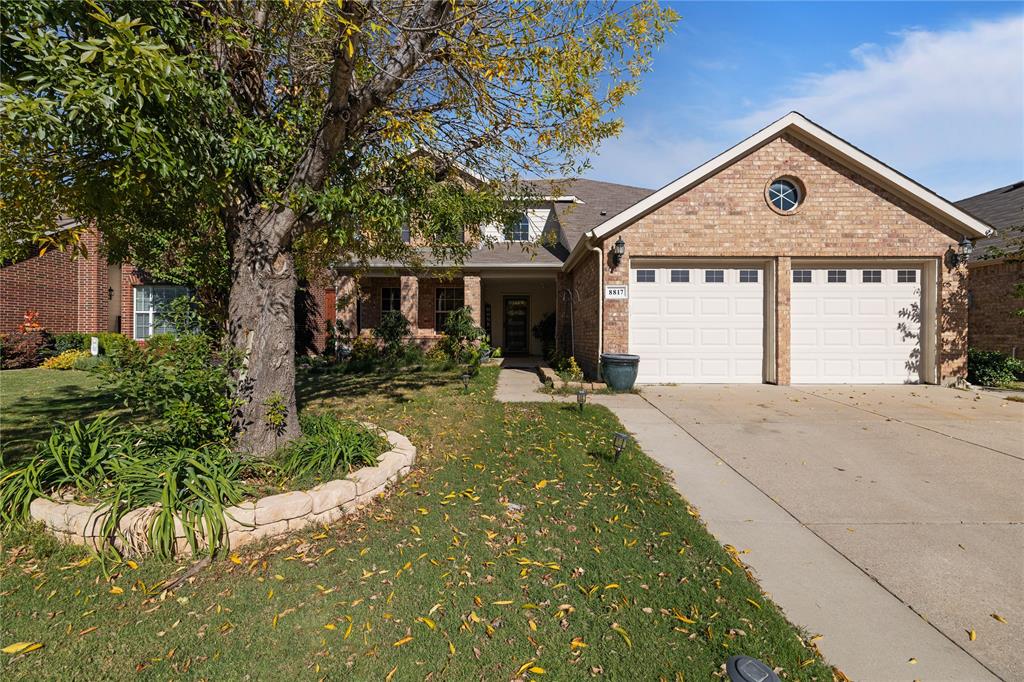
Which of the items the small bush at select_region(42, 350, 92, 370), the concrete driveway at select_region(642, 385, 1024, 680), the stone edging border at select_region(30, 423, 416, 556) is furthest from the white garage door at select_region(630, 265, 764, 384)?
the small bush at select_region(42, 350, 92, 370)

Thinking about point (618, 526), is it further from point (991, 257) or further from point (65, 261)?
point (65, 261)

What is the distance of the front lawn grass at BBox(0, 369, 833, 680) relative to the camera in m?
2.11

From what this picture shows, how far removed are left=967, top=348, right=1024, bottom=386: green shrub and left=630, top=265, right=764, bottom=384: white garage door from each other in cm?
559

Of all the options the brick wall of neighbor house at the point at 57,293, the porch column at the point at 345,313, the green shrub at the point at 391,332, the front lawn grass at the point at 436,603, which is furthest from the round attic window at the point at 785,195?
the brick wall of neighbor house at the point at 57,293

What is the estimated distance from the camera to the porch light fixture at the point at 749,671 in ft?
5.17

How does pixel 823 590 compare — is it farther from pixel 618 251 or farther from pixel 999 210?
pixel 999 210

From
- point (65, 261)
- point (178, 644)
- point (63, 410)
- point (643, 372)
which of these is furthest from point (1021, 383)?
point (65, 261)

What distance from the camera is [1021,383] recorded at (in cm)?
1020

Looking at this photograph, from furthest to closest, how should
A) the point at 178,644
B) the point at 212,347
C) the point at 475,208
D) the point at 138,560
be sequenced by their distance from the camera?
the point at 475,208 < the point at 212,347 < the point at 138,560 < the point at 178,644

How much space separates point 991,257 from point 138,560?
16.4m

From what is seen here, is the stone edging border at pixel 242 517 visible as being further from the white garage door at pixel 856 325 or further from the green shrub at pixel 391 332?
the green shrub at pixel 391 332

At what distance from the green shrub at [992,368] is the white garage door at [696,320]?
5592mm

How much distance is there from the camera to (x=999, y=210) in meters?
13.5

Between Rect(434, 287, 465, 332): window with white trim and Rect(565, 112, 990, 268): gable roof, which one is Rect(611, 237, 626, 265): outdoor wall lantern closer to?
Rect(565, 112, 990, 268): gable roof
